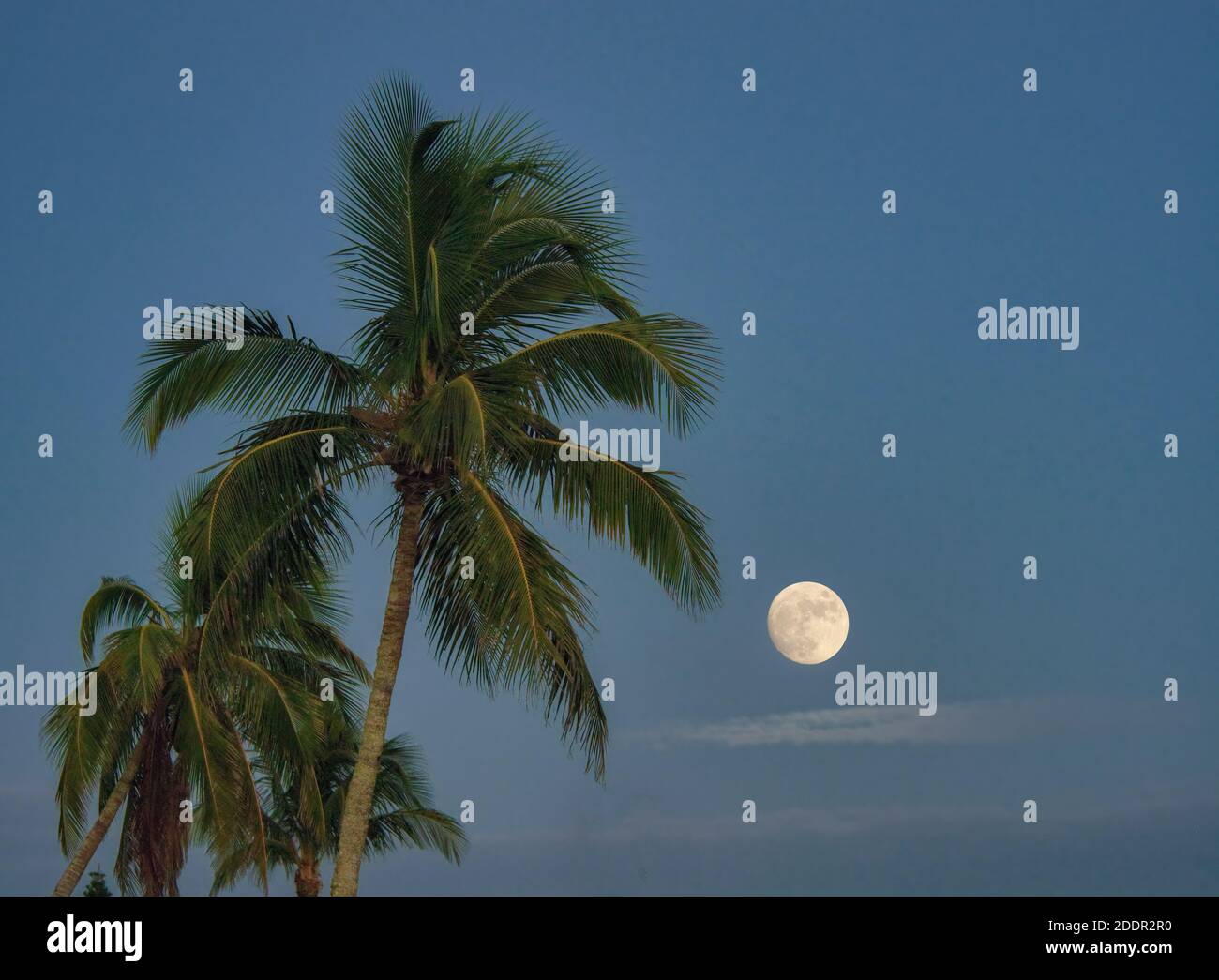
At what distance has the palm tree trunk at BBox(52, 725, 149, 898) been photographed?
75.9 feet

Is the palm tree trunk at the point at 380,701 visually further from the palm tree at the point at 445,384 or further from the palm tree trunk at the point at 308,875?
the palm tree trunk at the point at 308,875

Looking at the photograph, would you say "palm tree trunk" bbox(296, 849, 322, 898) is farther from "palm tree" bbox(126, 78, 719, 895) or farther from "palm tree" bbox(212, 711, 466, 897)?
"palm tree" bbox(126, 78, 719, 895)

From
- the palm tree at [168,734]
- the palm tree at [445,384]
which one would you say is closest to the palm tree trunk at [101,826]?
the palm tree at [168,734]

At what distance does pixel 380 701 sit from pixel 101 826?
408 inches

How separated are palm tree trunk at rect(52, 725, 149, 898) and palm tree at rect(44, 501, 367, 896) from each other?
0.02 metres

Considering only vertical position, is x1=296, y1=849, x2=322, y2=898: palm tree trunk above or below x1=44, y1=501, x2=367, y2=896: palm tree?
below

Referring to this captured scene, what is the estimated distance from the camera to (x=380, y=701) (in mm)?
15859

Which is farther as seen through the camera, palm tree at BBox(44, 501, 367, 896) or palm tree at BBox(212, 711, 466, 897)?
palm tree at BBox(212, 711, 466, 897)

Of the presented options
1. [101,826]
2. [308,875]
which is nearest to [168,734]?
[101,826]

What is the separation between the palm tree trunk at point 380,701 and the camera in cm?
1539

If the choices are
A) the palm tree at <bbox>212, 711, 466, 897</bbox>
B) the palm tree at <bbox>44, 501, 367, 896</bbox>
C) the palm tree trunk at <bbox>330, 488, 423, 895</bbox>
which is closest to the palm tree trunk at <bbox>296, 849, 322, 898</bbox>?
the palm tree at <bbox>212, 711, 466, 897</bbox>

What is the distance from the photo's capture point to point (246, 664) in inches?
853

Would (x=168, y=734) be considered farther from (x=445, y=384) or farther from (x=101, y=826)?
(x=445, y=384)
